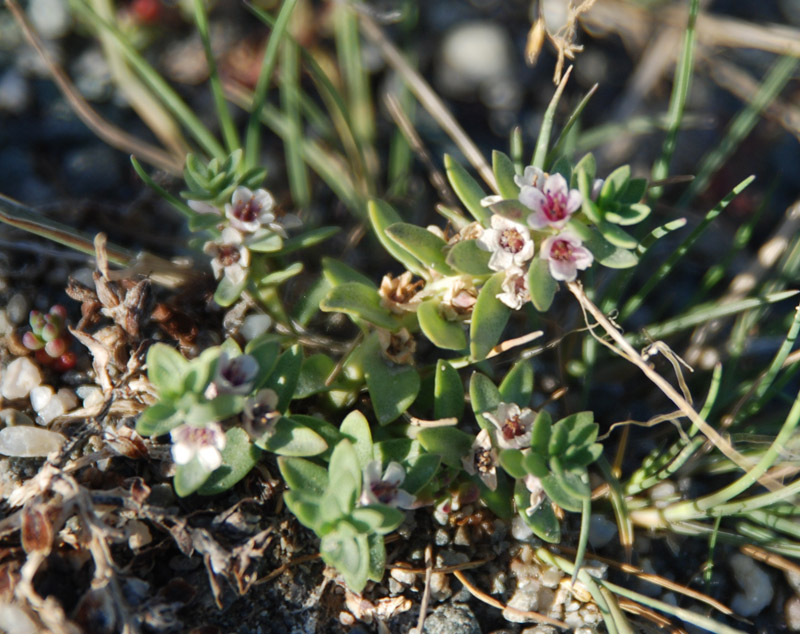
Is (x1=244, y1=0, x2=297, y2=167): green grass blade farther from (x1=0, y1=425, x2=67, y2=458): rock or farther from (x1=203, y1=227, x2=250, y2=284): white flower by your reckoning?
(x1=0, y1=425, x2=67, y2=458): rock

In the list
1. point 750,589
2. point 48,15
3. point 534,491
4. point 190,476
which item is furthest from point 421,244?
point 48,15

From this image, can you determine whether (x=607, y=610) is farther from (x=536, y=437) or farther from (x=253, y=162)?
(x=253, y=162)

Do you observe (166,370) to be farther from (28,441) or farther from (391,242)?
(391,242)

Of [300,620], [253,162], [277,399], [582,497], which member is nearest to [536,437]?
[582,497]

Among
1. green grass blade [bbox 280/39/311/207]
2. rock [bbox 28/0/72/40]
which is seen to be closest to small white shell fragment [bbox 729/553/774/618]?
green grass blade [bbox 280/39/311/207]

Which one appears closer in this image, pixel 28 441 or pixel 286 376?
pixel 286 376

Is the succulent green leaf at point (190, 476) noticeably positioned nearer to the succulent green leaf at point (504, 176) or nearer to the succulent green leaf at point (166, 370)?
the succulent green leaf at point (166, 370)
